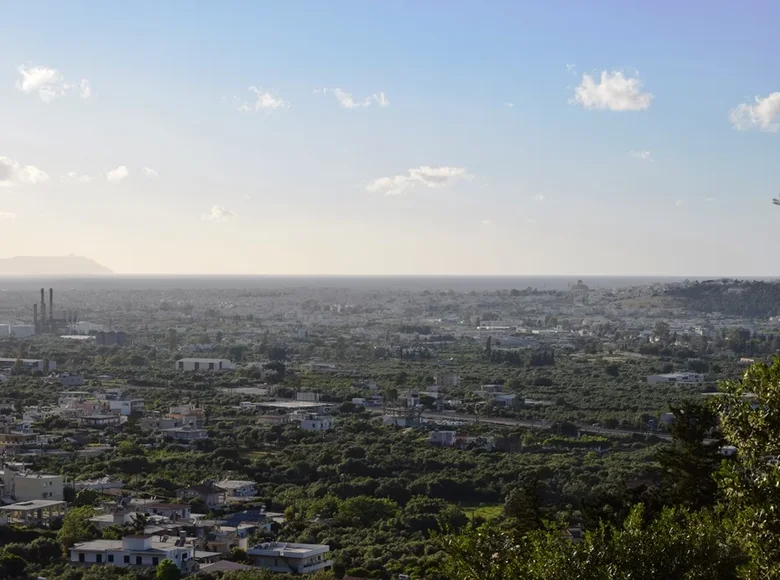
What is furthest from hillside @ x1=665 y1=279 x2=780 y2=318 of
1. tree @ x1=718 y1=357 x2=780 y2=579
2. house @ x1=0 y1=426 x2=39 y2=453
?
tree @ x1=718 y1=357 x2=780 y2=579

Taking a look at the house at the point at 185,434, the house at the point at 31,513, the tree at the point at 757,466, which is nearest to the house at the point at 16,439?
the house at the point at 185,434

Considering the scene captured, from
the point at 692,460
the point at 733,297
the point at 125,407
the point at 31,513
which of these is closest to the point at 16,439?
the point at 125,407

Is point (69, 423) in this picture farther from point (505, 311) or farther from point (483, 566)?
point (505, 311)

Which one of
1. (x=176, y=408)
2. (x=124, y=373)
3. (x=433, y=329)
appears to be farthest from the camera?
(x=433, y=329)

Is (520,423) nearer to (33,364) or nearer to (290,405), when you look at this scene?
(290,405)

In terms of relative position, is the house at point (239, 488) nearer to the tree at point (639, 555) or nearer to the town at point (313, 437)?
the town at point (313, 437)

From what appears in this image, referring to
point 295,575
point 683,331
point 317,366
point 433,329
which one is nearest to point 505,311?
point 433,329

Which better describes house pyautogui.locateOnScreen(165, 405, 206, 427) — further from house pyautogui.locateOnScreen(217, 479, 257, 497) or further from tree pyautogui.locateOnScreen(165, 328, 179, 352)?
tree pyautogui.locateOnScreen(165, 328, 179, 352)
